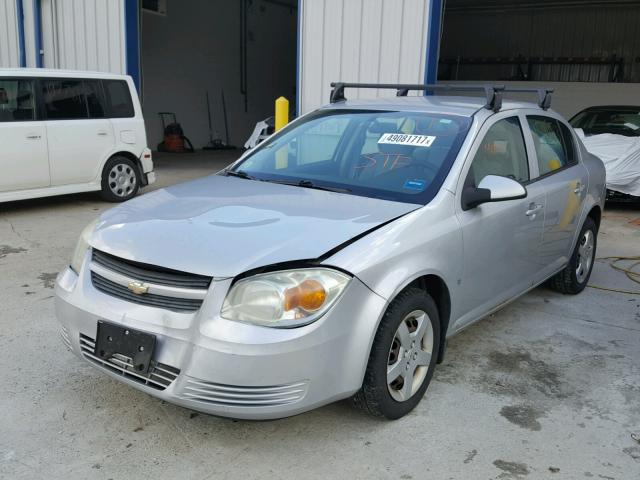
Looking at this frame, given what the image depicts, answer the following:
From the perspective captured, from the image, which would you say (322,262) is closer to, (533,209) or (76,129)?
(533,209)

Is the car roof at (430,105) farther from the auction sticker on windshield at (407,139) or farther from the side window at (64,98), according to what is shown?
the side window at (64,98)

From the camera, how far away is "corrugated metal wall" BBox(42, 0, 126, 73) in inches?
440

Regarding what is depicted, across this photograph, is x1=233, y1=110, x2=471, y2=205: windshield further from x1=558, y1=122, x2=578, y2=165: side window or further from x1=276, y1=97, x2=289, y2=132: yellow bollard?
x1=276, y1=97, x2=289, y2=132: yellow bollard

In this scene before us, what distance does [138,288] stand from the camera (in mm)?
2637

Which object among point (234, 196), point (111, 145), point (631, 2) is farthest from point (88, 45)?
point (631, 2)

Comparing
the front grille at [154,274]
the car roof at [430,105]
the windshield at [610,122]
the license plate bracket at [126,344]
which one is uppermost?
the car roof at [430,105]

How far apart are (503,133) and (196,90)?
51.3ft

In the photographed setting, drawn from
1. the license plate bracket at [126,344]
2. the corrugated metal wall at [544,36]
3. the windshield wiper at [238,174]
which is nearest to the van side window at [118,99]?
the windshield wiper at [238,174]

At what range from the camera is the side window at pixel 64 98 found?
759 cm

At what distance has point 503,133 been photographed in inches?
152

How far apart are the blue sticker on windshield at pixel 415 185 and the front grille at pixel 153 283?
1306mm

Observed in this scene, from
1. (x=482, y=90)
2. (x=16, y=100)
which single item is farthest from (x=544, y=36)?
(x=482, y=90)

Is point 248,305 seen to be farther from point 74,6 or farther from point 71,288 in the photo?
point 74,6

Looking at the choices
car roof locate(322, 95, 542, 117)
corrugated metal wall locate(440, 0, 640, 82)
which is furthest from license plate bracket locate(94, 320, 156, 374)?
corrugated metal wall locate(440, 0, 640, 82)
